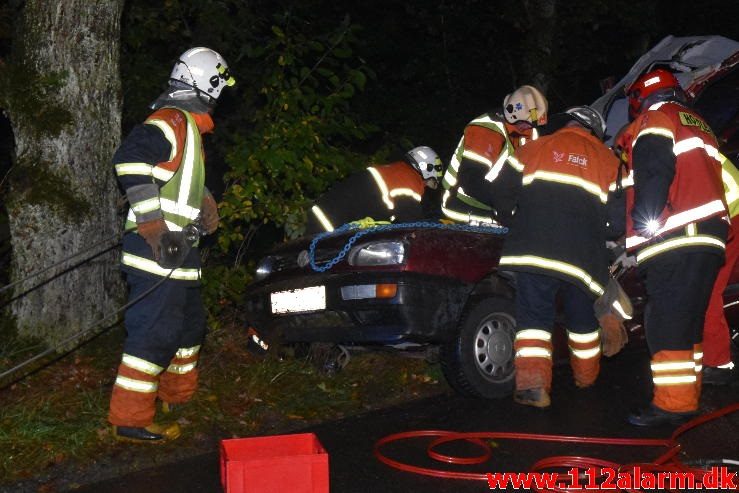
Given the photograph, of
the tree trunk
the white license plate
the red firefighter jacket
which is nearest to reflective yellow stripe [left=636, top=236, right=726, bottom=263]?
the red firefighter jacket

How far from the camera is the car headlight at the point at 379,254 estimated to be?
5.54 metres

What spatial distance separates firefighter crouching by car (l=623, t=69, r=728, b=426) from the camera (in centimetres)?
530

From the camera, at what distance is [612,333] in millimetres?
5902

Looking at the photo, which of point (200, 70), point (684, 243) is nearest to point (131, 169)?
point (200, 70)

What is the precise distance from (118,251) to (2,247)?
173cm

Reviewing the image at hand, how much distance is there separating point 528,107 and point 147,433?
11.7 feet

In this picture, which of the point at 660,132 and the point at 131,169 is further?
the point at 660,132

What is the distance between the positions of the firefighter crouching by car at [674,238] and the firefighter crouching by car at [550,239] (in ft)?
0.83

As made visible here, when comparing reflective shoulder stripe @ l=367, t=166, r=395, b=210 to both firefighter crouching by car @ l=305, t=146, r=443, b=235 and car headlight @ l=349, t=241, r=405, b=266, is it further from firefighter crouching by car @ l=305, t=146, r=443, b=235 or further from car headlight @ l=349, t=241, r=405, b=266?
car headlight @ l=349, t=241, r=405, b=266

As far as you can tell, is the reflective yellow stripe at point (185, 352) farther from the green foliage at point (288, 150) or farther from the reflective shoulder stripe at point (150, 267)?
the green foliage at point (288, 150)

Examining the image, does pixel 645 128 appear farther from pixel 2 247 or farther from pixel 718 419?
pixel 2 247

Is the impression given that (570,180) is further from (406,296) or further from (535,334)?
(406,296)

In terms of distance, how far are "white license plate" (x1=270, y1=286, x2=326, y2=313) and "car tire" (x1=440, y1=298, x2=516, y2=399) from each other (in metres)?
0.80

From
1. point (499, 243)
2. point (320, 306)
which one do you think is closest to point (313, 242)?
point (320, 306)
